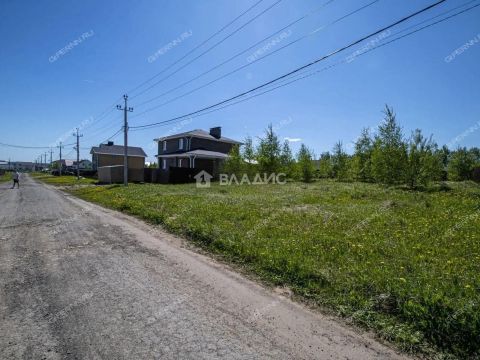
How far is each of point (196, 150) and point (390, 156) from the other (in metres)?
23.3

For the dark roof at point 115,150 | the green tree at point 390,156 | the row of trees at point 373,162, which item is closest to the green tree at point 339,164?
the row of trees at point 373,162

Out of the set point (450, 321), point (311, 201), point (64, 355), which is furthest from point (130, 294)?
point (311, 201)

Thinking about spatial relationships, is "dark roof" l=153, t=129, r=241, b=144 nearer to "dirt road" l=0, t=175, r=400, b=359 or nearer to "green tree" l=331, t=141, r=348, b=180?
"green tree" l=331, t=141, r=348, b=180

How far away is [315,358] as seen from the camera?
310 cm

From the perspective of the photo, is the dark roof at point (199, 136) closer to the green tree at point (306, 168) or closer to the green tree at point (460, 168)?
the green tree at point (306, 168)

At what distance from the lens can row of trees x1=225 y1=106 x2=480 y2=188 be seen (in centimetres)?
2200

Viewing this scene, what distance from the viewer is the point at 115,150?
186 feet

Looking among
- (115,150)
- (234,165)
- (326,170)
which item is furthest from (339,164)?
(115,150)

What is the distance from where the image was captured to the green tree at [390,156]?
22.6 meters

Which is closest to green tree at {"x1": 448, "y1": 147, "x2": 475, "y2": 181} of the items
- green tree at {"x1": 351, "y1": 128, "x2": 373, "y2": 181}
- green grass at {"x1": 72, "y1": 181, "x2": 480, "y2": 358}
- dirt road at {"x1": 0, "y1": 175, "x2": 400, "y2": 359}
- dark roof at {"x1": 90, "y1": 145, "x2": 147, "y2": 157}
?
green tree at {"x1": 351, "y1": 128, "x2": 373, "y2": 181}

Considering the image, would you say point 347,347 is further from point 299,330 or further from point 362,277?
point 362,277

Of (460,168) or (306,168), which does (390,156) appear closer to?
(306,168)

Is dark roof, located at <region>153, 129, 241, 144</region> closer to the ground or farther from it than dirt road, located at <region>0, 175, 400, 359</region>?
farther from it

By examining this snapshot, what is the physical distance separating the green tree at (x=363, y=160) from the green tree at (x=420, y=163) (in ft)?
38.3
